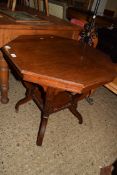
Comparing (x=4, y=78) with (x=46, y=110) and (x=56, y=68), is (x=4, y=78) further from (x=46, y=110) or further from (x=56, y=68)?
(x=56, y=68)

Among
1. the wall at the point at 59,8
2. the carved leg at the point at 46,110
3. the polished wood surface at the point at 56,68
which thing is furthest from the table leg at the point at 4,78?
the wall at the point at 59,8

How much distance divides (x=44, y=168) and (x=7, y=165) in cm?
27

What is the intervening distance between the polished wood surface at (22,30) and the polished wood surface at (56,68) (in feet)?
0.18

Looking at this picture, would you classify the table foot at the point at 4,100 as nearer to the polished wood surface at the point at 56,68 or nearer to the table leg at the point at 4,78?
the table leg at the point at 4,78

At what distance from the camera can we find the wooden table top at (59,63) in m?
1.18

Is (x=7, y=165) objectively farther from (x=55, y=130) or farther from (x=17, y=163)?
(x=55, y=130)

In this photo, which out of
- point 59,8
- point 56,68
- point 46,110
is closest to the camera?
point 56,68

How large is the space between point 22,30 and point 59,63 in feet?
1.65

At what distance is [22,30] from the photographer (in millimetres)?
1619

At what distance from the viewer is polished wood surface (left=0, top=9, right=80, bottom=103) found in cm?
154

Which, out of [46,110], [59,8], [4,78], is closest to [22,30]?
[4,78]

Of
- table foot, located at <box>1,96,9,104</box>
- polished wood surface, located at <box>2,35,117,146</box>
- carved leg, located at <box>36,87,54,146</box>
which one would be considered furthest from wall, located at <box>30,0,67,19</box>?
carved leg, located at <box>36,87,54,146</box>

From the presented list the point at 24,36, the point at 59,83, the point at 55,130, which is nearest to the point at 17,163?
the point at 55,130

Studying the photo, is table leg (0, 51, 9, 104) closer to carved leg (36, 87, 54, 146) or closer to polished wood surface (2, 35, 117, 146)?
polished wood surface (2, 35, 117, 146)
